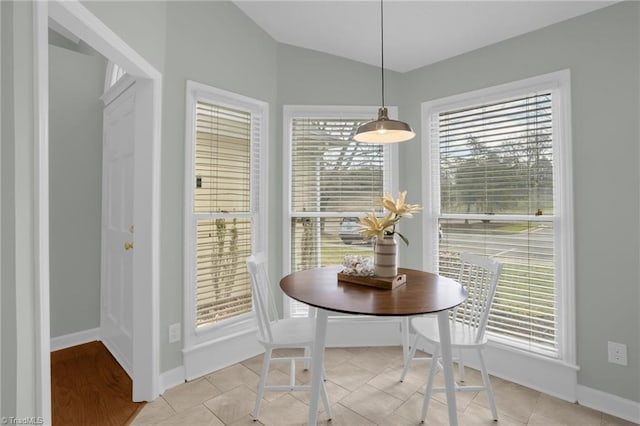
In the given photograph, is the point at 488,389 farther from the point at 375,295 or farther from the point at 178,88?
the point at 178,88

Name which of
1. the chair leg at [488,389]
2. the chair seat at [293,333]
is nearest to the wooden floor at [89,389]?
the chair seat at [293,333]

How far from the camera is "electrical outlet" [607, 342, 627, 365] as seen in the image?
1.97 meters

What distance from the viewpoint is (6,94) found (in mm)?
1087

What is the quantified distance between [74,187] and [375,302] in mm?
2807

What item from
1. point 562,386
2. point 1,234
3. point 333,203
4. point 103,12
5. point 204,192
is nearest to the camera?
point 1,234

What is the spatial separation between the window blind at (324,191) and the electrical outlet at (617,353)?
1782 mm

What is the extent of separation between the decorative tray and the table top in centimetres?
3

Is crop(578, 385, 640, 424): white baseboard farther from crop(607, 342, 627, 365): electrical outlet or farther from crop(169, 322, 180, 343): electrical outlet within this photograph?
crop(169, 322, 180, 343): electrical outlet

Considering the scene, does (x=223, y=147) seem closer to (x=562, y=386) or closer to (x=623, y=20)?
(x=623, y=20)

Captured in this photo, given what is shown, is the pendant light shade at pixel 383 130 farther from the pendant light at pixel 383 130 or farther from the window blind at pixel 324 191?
the window blind at pixel 324 191

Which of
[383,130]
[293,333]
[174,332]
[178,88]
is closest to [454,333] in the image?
[293,333]

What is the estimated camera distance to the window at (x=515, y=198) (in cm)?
224

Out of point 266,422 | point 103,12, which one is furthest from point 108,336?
point 103,12

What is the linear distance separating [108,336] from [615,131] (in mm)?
4040
